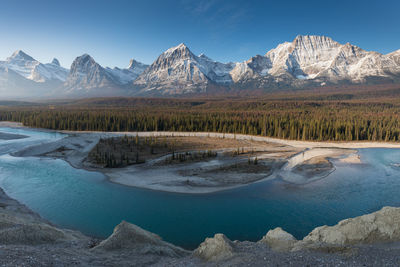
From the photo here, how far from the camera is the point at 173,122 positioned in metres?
121

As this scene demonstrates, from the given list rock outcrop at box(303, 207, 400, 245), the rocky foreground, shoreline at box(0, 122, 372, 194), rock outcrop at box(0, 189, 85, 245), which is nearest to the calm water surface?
shoreline at box(0, 122, 372, 194)

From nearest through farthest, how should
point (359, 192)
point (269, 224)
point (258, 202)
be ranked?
point (269, 224) → point (258, 202) → point (359, 192)

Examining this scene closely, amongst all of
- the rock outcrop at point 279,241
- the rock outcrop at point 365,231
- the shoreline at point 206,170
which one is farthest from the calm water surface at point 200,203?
the rock outcrop at point 365,231

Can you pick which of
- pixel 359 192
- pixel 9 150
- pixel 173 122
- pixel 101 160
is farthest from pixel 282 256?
pixel 173 122

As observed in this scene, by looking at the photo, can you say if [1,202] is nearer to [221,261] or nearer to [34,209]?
[34,209]

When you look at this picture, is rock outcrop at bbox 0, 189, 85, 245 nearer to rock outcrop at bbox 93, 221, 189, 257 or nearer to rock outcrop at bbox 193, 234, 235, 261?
rock outcrop at bbox 93, 221, 189, 257

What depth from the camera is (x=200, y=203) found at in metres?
36.1

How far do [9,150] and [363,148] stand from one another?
11873cm

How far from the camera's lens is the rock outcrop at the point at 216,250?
18.1m

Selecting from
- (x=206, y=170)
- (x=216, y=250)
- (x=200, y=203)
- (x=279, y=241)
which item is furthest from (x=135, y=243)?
(x=206, y=170)

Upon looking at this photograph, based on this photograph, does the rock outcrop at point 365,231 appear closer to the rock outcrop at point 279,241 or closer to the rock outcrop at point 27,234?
the rock outcrop at point 279,241

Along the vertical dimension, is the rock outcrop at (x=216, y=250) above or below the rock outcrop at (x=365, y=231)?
below

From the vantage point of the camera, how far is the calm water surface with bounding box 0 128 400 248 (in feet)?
96.1

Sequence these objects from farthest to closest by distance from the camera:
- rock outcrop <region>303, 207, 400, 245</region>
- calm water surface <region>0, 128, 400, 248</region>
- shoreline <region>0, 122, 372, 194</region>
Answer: shoreline <region>0, 122, 372, 194</region> → calm water surface <region>0, 128, 400, 248</region> → rock outcrop <region>303, 207, 400, 245</region>
